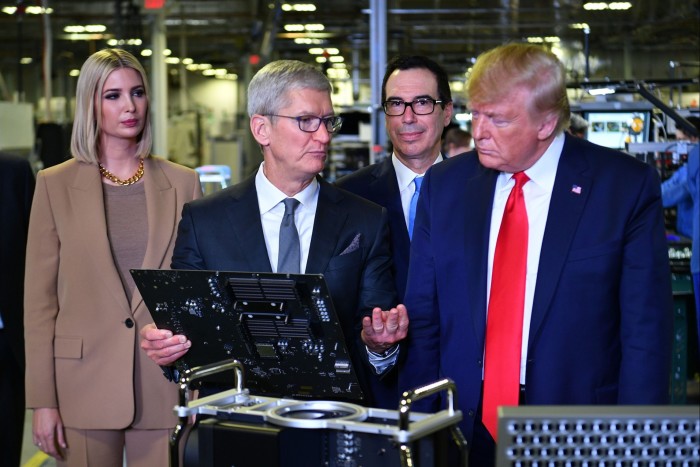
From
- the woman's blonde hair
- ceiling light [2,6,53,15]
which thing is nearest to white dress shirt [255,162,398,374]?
the woman's blonde hair

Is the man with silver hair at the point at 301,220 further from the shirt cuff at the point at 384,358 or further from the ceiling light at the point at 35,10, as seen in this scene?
the ceiling light at the point at 35,10

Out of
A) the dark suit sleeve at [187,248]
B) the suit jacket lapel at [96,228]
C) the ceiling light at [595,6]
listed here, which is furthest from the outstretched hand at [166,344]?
the ceiling light at [595,6]

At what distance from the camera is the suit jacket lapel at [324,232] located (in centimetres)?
240

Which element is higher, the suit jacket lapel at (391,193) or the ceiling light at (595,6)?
the ceiling light at (595,6)

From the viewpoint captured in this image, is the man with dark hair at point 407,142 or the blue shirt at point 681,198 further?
the blue shirt at point 681,198

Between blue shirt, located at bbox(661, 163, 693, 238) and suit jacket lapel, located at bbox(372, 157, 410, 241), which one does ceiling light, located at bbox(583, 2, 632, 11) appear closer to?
blue shirt, located at bbox(661, 163, 693, 238)

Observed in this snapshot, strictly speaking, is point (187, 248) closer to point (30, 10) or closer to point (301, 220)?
point (301, 220)

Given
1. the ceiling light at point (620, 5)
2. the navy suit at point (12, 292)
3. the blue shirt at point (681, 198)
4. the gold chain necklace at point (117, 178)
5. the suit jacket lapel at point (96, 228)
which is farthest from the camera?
the ceiling light at point (620, 5)

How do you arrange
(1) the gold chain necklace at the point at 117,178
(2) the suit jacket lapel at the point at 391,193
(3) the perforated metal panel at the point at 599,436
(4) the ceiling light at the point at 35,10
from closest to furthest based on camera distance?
(3) the perforated metal panel at the point at 599,436 → (1) the gold chain necklace at the point at 117,178 → (2) the suit jacket lapel at the point at 391,193 → (4) the ceiling light at the point at 35,10

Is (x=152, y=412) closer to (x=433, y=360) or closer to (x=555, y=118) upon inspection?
(x=433, y=360)

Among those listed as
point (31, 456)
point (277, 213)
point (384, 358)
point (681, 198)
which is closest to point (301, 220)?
point (277, 213)

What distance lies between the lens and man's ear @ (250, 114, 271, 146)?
8.02ft

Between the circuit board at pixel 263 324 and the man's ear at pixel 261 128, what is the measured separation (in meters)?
0.55

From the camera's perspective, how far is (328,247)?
2410mm
